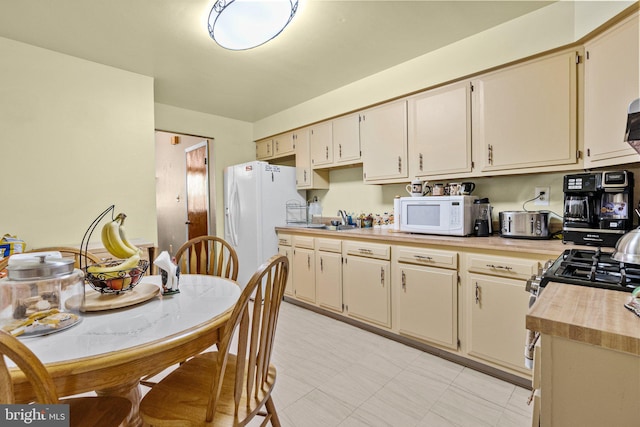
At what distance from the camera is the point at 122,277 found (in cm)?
123

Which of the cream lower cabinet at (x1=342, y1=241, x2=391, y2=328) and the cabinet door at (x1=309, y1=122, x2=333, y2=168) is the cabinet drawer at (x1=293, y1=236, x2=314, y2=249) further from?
the cabinet door at (x1=309, y1=122, x2=333, y2=168)

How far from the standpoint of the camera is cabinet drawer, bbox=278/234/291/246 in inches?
137

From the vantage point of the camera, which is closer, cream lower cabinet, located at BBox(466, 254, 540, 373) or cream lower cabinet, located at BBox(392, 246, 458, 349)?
cream lower cabinet, located at BBox(466, 254, 540, 373)

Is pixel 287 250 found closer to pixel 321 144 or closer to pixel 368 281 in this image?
pixel 368 281

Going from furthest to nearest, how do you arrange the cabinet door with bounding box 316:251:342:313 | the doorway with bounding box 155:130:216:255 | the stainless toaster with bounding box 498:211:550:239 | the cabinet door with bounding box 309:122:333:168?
the doorway with bounding box 155:130:216:255, the cabinet door with bounding box 309:122:333:168, the cabinet door with bounding box 316:251:342:313, the stainless toaster with bounding box 498:211:550:239

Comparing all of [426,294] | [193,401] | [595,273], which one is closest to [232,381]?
[193,401]

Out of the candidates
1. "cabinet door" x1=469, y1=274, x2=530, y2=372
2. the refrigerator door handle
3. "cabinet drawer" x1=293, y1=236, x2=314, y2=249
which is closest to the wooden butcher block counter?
"cabinet door" x1=469, y1=274, x2=530, y2=372

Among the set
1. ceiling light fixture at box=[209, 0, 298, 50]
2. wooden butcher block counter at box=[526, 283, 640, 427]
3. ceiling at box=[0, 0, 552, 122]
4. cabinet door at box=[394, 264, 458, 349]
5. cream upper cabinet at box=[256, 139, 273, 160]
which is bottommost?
cabinet door at box=[394, 264, 458, 349]

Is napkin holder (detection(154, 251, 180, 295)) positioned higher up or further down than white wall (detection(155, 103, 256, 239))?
further down

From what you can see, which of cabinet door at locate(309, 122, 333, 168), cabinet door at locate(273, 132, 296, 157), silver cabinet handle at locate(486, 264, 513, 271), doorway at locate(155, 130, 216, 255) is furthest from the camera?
doorway at locate(155, 130, 216, 255)

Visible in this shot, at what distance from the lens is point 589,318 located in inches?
30.8

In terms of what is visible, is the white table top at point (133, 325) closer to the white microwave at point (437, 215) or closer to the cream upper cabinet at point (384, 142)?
the white microwave at point (437, 215)

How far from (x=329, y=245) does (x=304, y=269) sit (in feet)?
1.59

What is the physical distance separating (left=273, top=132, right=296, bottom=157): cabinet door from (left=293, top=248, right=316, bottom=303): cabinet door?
4.46 ft
